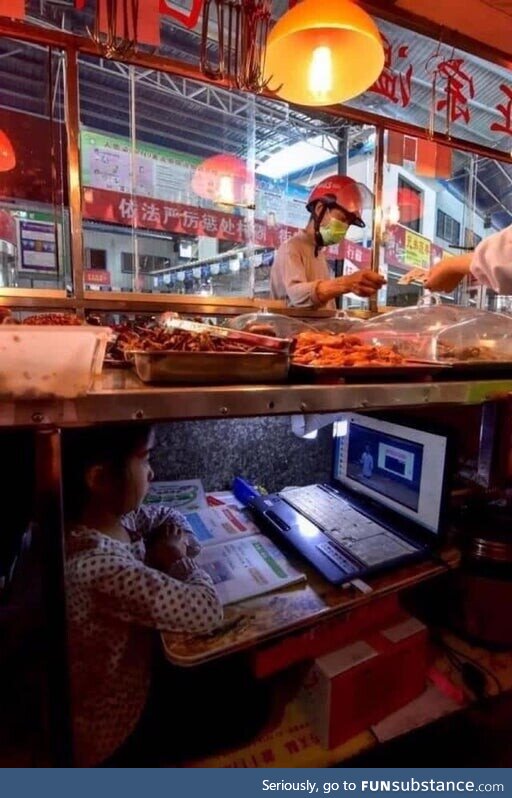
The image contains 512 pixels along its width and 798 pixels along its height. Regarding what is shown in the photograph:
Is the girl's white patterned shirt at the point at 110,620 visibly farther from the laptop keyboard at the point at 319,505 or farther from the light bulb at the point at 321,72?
the light bulb at the point at 321,72

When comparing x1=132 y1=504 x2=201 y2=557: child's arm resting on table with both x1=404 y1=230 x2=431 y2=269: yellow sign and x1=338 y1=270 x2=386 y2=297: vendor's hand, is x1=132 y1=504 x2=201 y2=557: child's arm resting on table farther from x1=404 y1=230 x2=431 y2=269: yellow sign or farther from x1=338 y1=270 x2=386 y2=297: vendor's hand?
x1=404 y1=230 x2=431 y2=269: yellow sign

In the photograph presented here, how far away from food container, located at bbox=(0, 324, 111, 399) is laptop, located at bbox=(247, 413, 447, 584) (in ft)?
2.74

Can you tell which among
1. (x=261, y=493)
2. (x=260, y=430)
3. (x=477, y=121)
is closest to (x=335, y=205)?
(x=260, y=430)

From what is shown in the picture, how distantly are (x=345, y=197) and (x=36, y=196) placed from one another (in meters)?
1.59

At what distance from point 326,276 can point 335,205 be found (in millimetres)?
400

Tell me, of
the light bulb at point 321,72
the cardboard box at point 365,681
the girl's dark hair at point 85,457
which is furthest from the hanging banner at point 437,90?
the cardboard box at point 365,681

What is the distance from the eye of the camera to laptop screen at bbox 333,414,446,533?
1245 mm

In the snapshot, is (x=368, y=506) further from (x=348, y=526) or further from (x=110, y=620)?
(x=110, y=620)

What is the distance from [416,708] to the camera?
1193 millimetres

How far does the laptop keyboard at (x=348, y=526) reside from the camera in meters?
1.25

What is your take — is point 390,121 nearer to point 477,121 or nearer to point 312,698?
point 312,698

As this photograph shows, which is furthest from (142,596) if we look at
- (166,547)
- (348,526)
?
(348,526)

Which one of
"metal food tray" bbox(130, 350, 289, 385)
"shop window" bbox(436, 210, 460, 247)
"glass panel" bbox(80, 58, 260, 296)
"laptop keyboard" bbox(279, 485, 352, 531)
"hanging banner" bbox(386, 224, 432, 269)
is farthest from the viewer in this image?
"shop window" bbox(436, 210, 460, 247)

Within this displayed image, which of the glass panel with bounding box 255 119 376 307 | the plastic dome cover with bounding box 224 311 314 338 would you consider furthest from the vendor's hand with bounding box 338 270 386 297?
the glass panel with bounding box 255 119 376 307
